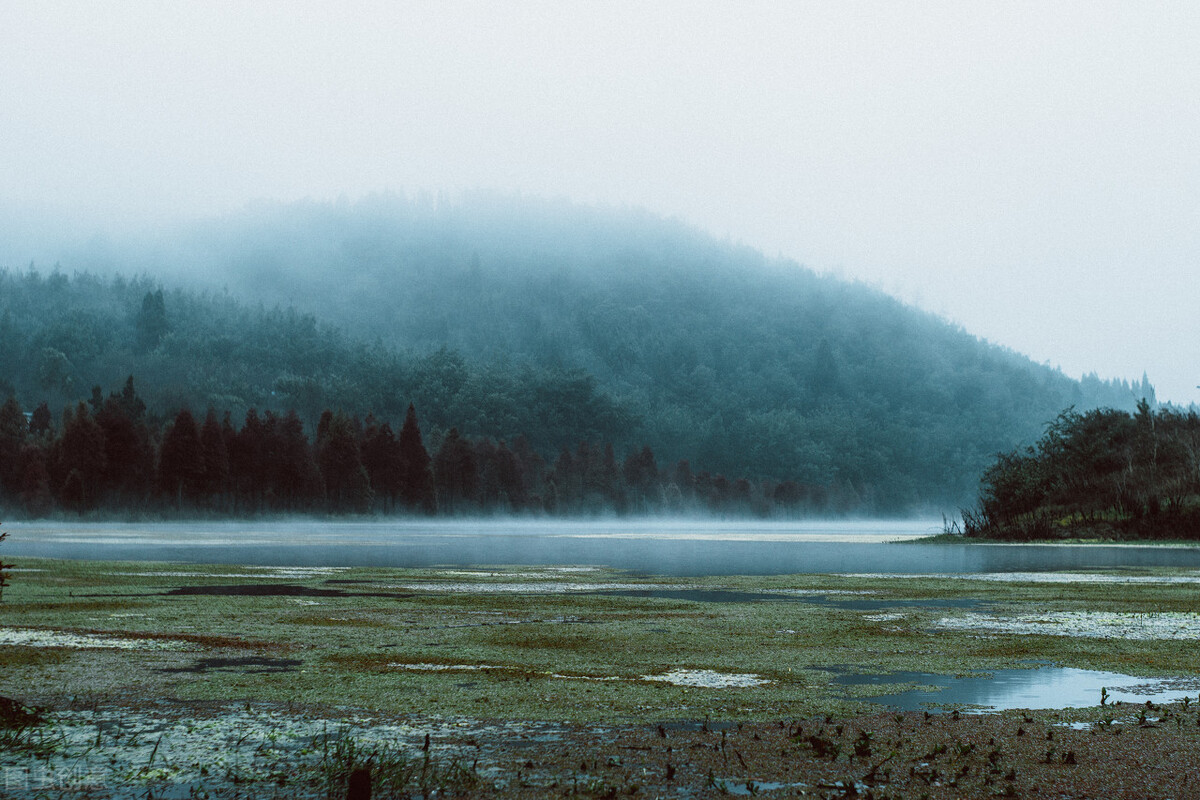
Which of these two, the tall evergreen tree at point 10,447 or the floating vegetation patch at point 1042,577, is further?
the tall evergreen tree at point 10,447

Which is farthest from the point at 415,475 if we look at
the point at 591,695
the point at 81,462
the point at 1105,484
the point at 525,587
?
the point at 591,695

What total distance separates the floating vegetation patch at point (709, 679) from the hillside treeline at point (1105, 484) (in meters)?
69.2

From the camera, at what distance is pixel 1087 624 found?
2306 centimetres

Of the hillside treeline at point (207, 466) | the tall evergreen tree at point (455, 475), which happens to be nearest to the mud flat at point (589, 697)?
the hillside treeline at point (207, 466)

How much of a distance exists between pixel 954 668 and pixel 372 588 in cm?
1994

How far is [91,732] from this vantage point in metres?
11.8

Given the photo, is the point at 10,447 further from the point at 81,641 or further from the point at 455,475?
the point at 81,641

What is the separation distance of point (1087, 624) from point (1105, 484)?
69.1 m

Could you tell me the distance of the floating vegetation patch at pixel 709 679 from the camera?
15.4 metres

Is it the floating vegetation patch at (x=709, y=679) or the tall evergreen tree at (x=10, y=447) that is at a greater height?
the tall evergreen tree at (x=10, y=447)

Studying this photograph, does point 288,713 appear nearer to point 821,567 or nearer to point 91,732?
point 91,732

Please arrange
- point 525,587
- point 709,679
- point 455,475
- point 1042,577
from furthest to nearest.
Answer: point 455,475, point 1042,577, point 525,587, point 709,679

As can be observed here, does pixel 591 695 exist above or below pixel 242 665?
below

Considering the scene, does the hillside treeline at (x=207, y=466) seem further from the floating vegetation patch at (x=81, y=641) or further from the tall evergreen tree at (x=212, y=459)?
the floating vegetation patch at (x=81, y=641)
